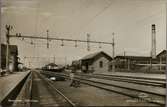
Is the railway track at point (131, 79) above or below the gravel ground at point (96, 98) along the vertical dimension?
above

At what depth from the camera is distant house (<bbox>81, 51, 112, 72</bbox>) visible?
261 centimetres

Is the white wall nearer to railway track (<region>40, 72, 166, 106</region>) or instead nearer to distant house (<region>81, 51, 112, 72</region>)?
distant house (<region>81, 51, 112, 72</region>)

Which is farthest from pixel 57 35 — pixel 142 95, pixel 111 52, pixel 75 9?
pixel 142 95

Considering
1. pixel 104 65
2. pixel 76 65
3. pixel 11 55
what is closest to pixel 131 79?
pixel 104 65

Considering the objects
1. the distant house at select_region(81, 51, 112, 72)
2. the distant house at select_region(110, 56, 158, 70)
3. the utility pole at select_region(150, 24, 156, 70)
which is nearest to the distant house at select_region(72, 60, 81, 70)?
the distant house at select_region(81, 51, 112, 72)

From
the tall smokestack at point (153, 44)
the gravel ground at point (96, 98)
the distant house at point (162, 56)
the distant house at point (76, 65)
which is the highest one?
the tall smokestack at point (153, 44)

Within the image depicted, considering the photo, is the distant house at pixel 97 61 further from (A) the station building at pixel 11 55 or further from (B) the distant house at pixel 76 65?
(A) the station building at pixel 11 55

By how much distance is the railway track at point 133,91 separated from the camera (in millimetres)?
2343

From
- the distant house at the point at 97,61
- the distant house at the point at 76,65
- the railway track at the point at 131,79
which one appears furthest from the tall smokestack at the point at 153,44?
the distant house at the point at 76,65

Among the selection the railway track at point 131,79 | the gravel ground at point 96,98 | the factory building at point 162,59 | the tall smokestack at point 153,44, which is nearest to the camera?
the gravel ground at point 96,98

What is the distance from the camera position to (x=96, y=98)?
2391 mm

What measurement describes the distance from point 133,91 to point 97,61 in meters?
0.43

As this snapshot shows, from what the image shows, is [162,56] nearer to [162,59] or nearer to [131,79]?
[162,59]

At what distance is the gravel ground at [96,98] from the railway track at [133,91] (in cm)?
5
